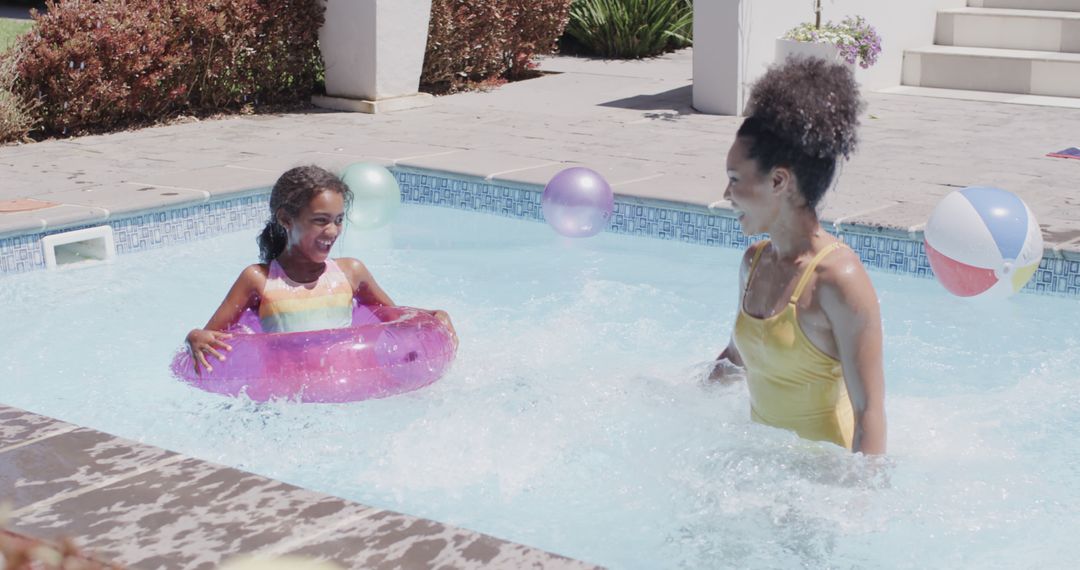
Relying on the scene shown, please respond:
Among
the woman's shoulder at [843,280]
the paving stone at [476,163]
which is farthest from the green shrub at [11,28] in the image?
the woman's shoulder at [843,280]

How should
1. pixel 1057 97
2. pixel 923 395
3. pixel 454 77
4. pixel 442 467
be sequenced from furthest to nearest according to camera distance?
pixel 454 77 → pixel 1057 97 → pixel 923 395 → pixel 442 467

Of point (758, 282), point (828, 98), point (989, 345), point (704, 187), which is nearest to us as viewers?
point (828, 98)

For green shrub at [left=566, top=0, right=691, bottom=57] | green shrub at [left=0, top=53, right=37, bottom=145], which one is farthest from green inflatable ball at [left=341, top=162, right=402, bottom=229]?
green shrub at [left=566, top=0, right=691, bottom=57]

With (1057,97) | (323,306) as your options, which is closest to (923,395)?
(323,306)

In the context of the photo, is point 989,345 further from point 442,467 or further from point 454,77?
point 454,77

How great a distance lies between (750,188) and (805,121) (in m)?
0.25

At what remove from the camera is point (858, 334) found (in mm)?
3182

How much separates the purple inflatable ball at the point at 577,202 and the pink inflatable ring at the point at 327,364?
249 cm

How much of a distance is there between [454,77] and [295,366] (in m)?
8.86

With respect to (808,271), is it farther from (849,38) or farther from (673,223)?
(849,38)

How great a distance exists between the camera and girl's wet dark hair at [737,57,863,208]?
311 cm

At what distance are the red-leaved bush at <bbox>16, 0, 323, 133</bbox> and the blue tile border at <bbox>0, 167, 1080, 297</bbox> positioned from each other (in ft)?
9.59

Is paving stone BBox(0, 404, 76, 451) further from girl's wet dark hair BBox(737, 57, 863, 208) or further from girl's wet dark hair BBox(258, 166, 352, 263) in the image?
girl's wet dark hair BBox(737, 57, 863, 208)

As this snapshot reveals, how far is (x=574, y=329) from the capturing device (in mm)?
6531
